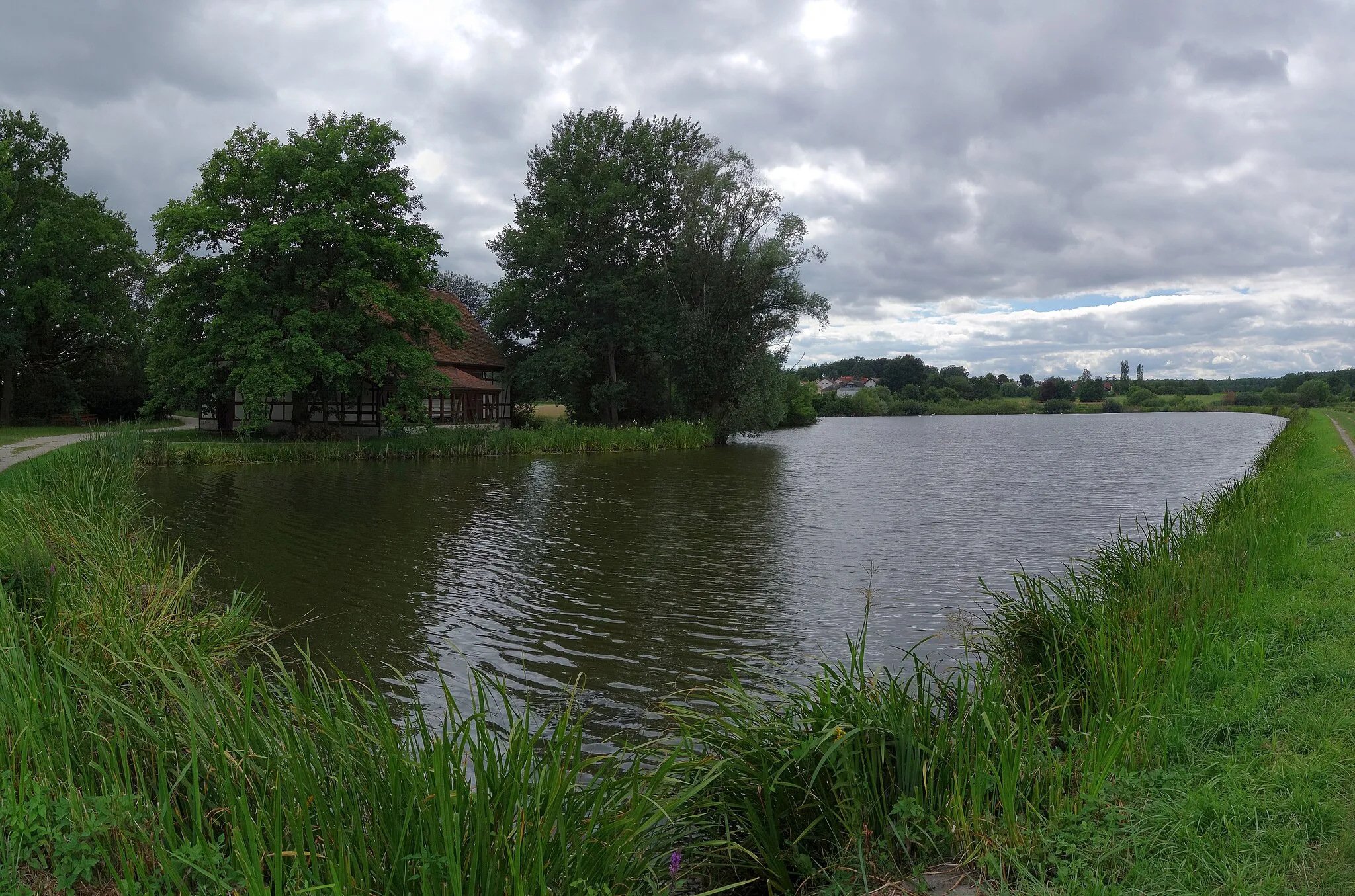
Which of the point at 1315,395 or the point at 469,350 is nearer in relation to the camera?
the point at 469,350

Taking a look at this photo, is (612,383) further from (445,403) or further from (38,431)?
(38,431)

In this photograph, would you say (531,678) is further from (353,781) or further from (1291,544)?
(1291,544)

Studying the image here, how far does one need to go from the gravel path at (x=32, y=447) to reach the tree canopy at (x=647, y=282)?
18891 mm

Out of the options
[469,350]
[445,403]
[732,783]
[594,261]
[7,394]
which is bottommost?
[732,783]

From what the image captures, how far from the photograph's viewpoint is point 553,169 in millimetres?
42188

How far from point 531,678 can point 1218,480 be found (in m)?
20.9

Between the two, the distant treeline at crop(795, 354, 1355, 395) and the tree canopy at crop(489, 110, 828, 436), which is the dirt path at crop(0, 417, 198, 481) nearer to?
the tree canopy at crop(489, 110, 828, 436)

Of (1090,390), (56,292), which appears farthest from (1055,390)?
(56,292)

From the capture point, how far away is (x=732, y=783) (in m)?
3.79

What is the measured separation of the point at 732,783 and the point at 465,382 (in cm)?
3571

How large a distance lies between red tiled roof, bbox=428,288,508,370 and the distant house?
0.03 metres

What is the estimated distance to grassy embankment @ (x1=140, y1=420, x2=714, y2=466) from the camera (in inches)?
1024

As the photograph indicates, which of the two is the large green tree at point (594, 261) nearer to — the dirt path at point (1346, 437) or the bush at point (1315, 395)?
the dirt path at point (1346, 437)

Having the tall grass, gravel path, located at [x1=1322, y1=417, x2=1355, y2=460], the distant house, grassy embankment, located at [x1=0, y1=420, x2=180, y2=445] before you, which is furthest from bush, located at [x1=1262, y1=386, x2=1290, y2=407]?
the tall grass
